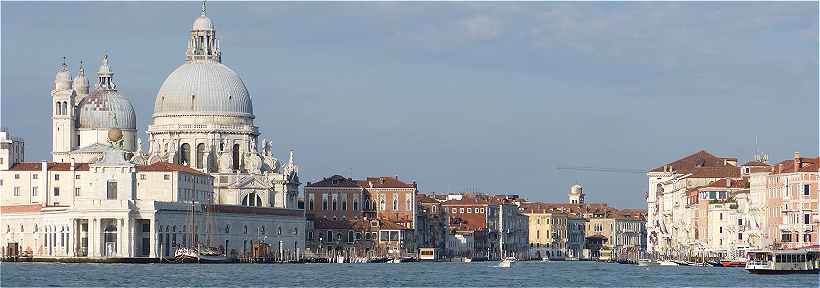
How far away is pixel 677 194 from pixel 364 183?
2368 centimetres

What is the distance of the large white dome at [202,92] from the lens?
136375mm

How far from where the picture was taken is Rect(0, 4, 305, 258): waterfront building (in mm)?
116375

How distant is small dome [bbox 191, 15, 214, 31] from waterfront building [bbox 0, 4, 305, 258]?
8cm

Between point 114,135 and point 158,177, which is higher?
point 114,135

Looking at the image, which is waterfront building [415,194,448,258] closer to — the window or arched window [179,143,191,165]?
arched window [179,143,191,165]

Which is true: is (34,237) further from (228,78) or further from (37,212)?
(228,78)

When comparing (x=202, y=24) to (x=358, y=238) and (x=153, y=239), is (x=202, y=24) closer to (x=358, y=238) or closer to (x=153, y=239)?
(x=358, y=238)

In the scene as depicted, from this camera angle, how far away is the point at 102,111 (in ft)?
467

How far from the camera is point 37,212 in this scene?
120 m

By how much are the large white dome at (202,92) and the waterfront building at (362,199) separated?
42.3ft

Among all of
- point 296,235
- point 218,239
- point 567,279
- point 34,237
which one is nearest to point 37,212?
point 34,237

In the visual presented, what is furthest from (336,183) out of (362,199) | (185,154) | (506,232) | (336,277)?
(336,277)

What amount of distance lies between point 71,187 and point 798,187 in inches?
1846

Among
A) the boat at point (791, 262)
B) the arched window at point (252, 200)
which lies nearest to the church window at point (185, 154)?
the arched window at point (252, 200)
